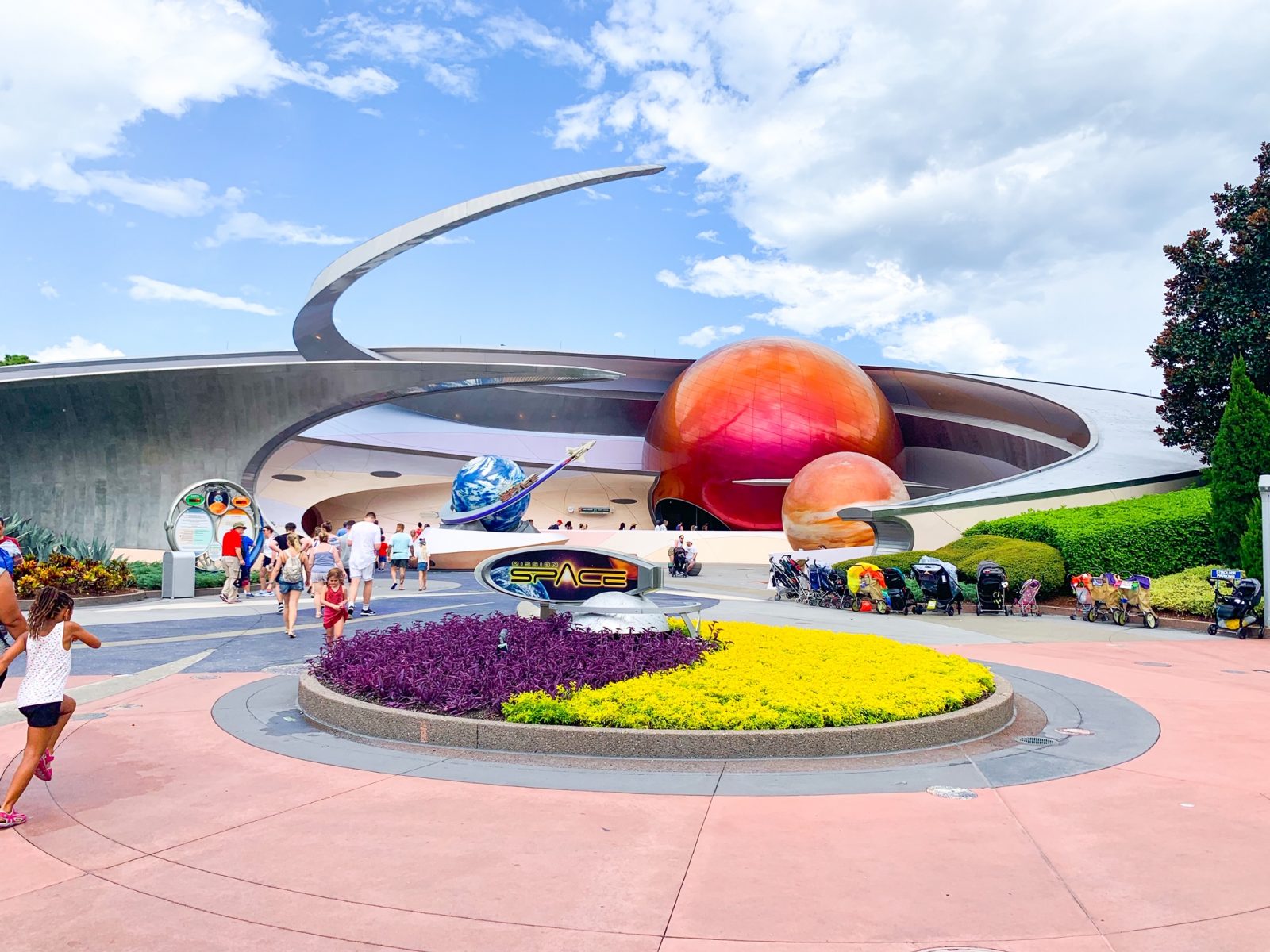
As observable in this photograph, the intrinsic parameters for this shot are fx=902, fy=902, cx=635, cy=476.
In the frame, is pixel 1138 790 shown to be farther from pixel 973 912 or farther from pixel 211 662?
pixel 211 662

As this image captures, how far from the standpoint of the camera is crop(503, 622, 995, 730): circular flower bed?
5984mm

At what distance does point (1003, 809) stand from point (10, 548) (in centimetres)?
891

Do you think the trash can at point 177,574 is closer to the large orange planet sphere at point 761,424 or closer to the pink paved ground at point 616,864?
the pink paved ground at point 616,864

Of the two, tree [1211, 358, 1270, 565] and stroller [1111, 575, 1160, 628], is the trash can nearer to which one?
stroller [1111, 575, 1160, 628]

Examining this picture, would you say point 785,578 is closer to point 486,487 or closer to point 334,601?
point 334,601

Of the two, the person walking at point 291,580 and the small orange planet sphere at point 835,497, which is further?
the small orange planet sphere at point 835,497

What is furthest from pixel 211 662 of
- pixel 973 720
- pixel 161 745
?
pixel 973 720

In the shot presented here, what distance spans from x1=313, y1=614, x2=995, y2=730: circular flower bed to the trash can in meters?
10.1

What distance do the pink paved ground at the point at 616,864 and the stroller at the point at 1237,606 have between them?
8.40 m

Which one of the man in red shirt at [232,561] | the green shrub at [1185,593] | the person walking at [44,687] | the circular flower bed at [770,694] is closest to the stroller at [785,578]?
the green shrub at [1185,593]

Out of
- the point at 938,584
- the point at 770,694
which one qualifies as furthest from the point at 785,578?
the point at 770,694

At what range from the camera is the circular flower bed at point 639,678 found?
6047mm

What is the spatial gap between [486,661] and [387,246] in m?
19.2

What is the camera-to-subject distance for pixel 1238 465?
612 inches
